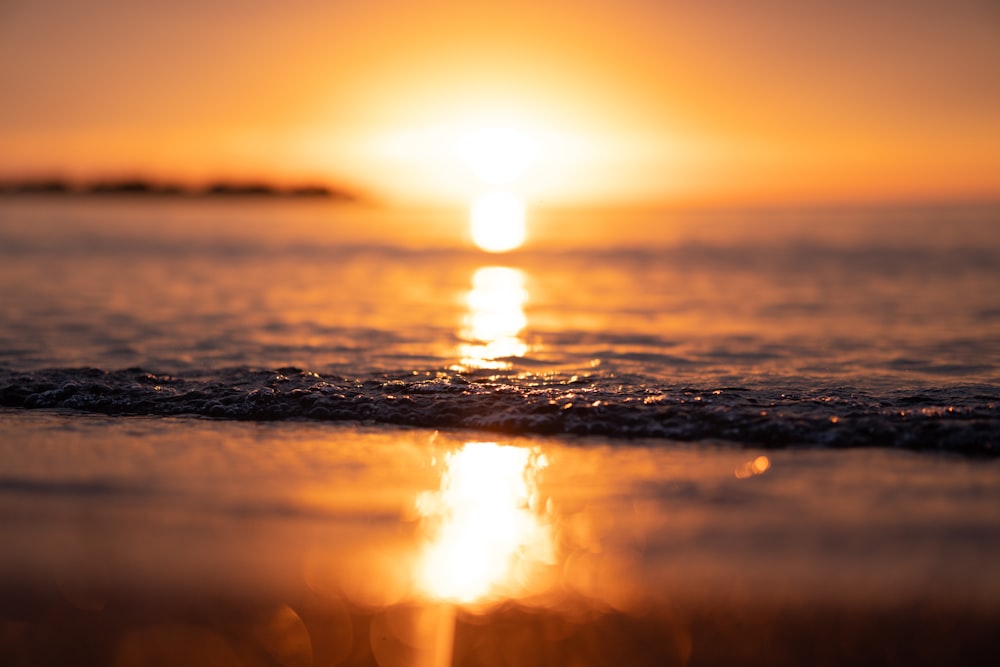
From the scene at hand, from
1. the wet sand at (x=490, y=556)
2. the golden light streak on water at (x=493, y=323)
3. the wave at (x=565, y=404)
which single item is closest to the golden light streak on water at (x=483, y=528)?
the wet sand at (x=490, y=556)

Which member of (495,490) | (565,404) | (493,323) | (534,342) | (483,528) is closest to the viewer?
(483,528)

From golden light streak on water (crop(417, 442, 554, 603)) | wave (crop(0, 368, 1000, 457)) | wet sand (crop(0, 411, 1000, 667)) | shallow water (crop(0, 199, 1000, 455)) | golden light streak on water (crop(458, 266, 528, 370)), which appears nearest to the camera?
wet sand (crop(0, 411, 1000, 667))

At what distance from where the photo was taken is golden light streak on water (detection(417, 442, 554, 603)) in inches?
158

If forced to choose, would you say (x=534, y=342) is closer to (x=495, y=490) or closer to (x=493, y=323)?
(x=493, y=323)

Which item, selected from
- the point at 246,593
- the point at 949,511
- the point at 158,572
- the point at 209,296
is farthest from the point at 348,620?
the point at 209,296

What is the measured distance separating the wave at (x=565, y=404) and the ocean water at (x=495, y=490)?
40mm

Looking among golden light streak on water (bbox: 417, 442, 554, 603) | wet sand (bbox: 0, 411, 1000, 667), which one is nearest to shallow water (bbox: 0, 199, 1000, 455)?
wet sand (bbox: 0, 411, 1000, 667)

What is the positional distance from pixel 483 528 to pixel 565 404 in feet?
9.81

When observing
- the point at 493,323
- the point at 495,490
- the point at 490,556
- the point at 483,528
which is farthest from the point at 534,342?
the point at 490,556

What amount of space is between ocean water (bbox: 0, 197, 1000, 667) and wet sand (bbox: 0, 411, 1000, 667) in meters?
0.02

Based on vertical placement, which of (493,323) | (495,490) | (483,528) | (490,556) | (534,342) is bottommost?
(490,556)

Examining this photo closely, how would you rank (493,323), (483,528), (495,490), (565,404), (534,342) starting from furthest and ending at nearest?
(493,323), (534,342), (565,404), (495,490), (483,528)

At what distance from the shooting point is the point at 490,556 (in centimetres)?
432

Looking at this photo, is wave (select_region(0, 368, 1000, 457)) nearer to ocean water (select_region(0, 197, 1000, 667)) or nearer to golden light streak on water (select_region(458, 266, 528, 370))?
ocean water (select_region(0, 197, 1000, 667))
